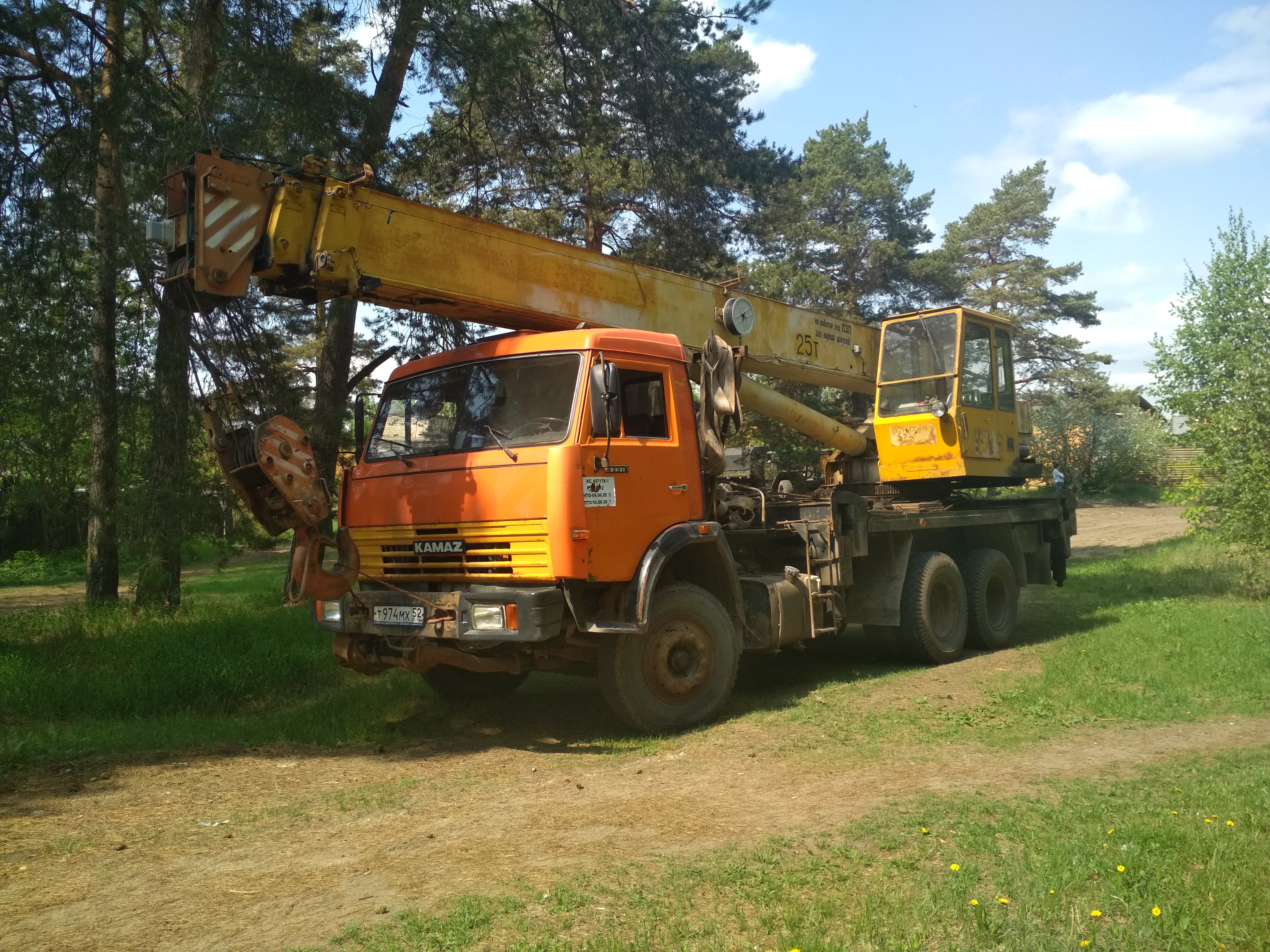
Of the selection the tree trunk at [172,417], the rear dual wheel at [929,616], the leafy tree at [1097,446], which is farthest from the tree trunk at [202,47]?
the leafy tree at [1097,446]

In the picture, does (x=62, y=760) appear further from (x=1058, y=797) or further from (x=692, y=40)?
(x=692, y=40)

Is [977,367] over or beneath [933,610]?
over

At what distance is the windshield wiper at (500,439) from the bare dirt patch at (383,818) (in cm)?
210

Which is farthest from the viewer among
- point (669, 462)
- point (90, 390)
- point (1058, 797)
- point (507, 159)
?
point (507, 159)

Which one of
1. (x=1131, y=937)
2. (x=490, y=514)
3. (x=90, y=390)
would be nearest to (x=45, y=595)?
(x=90, y=390)

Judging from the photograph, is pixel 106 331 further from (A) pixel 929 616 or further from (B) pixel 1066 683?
(B) pixel 1066 683

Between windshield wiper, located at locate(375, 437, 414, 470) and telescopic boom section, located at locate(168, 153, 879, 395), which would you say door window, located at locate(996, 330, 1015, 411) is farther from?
windshield wiper, located at locate(375, 437, 414, 470)

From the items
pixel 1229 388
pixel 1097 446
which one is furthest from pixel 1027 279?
pixel 1229 388

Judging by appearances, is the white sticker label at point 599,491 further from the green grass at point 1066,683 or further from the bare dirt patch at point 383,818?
the green grass at point 1066,683

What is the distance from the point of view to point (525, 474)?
688cm

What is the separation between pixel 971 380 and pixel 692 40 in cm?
782

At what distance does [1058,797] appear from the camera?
5602 mm

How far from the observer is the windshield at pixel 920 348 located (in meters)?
11.2

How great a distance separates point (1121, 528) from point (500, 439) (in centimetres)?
2655
